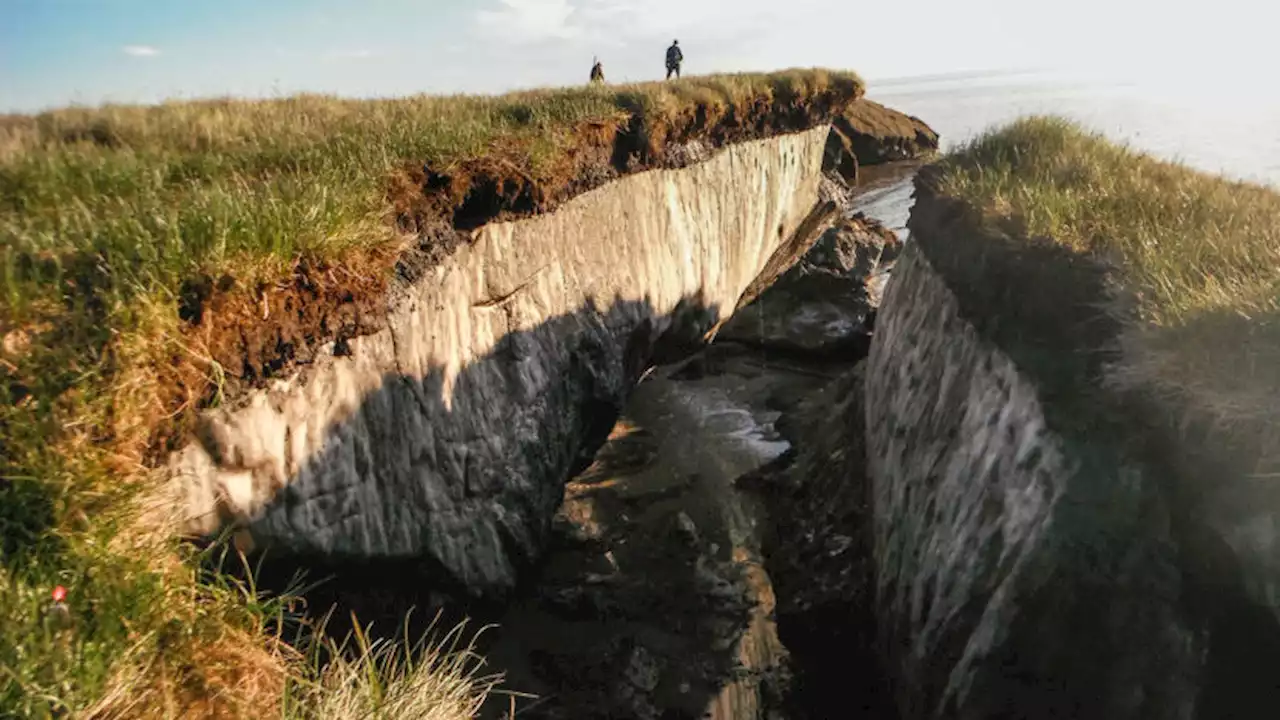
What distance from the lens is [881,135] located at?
4288 cm

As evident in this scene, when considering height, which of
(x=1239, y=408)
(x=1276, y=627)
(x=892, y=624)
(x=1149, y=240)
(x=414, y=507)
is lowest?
(x=892, y=624)

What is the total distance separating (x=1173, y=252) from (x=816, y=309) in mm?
Result: 10170

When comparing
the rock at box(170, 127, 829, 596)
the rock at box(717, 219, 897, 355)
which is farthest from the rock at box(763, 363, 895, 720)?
the rock at box(717, 219, 897, 355)

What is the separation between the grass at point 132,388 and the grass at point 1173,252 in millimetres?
4281

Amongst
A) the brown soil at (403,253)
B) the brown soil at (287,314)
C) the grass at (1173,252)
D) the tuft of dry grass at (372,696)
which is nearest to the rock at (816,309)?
the brown soil at (403,253)

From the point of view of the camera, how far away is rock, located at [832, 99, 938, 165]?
41938 millimetres

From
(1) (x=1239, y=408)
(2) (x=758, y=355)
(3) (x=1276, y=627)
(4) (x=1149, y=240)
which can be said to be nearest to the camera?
(3) (x=1276, y=627)

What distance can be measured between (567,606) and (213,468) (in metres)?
3.73

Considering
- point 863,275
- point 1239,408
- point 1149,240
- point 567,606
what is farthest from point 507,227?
point 863,275

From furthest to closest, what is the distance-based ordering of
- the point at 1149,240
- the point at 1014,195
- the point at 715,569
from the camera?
the point at 715,569
the point at 1014,195
the point at 1149,240

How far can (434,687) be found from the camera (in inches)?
153

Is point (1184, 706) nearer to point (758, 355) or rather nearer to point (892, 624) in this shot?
point (892, 624)

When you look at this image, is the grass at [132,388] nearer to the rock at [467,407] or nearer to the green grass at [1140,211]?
the rock at [467,407]

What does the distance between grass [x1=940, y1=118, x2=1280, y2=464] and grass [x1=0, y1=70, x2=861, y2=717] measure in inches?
169
